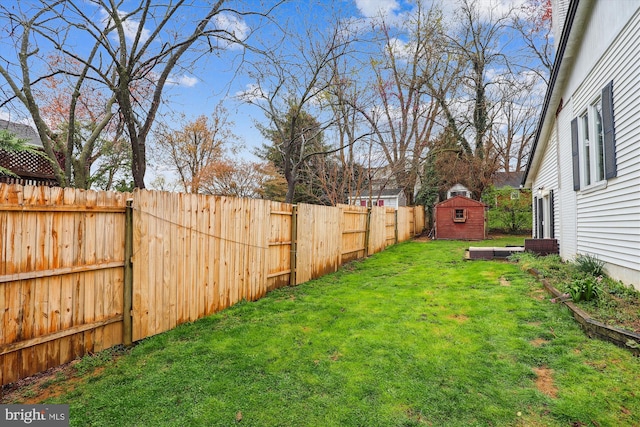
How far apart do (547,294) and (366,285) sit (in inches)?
115

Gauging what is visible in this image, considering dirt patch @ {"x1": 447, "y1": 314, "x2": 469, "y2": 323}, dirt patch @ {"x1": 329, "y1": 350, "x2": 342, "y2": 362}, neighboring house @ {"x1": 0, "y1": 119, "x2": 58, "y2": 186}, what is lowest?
dirt patch @ {"x1": 329, "y1": 350, "x2": 342, "y2": 362}

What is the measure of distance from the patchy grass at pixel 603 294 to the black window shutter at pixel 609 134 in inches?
62.1

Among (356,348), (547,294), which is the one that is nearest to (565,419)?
(356,348)

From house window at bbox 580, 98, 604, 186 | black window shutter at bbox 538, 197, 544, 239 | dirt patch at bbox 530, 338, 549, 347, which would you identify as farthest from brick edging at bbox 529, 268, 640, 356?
black window shutter at bbox 538, 197, 544, 239

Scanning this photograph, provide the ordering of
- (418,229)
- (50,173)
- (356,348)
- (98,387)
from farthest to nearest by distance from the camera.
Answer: (418,229) → (50,173) → (356,348) → (98,387)

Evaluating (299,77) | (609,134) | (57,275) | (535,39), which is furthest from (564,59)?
(535,39)

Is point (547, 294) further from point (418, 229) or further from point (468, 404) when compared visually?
point (418, 229)

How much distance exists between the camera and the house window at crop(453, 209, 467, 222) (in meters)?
15.2

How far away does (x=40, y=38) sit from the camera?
5.82 m

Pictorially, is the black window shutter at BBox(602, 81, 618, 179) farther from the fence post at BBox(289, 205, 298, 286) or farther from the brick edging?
the fence post at BBox(289, 205, 298, 286)

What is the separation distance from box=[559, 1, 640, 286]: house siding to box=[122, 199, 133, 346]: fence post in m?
6.04

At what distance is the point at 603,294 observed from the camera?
4.19 meters

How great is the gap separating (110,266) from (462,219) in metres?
14.9

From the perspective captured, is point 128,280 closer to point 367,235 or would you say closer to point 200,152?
point 367,235
